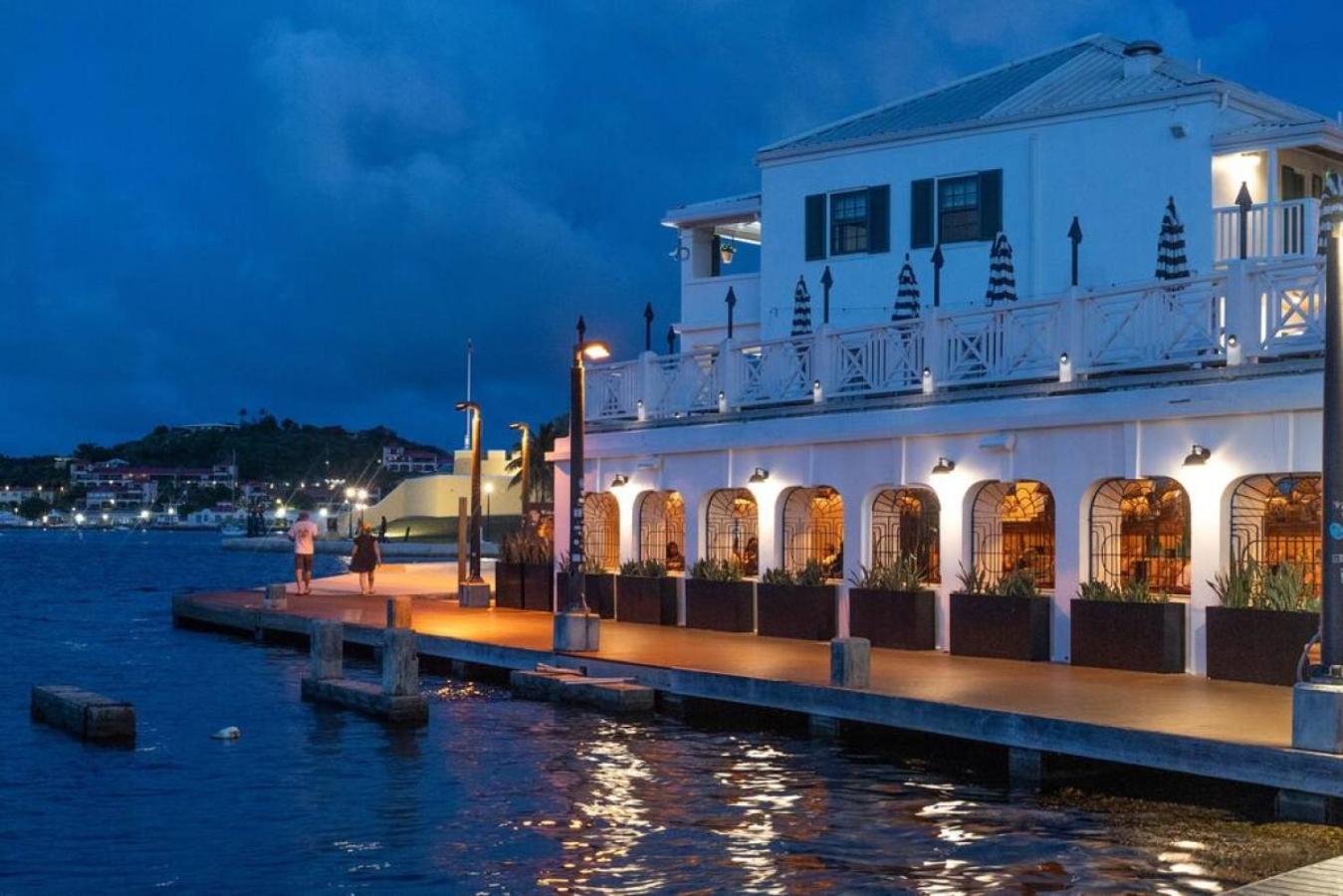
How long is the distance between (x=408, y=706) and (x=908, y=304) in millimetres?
12469

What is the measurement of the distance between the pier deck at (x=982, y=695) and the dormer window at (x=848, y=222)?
9226 mm

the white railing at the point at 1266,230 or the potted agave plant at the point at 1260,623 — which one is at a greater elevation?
the white railing at the point at 1266,230

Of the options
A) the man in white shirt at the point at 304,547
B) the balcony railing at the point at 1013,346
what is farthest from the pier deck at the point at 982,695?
the man in white shirt at the point at 304,547

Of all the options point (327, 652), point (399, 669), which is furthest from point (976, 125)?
point (399, 669)

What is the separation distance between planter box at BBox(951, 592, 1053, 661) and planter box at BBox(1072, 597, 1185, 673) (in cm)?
66

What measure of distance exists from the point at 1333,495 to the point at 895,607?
9.39m

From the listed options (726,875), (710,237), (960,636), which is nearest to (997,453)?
(960,636)

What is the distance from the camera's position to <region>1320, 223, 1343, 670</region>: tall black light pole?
1321 centimetres

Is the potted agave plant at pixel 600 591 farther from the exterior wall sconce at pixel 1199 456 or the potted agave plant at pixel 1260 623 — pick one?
the potted agave plant at pixel 1260 623

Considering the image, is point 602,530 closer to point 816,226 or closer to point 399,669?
point 816,226

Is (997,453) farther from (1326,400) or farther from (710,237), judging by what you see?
(710,237)

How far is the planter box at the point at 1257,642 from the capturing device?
17.4 m

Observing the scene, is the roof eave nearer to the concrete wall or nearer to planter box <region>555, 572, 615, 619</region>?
the concrete wall

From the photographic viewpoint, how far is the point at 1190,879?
40.5ft
